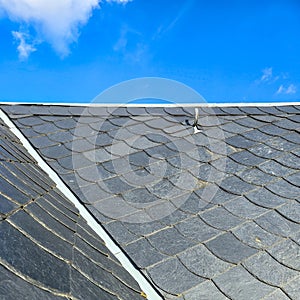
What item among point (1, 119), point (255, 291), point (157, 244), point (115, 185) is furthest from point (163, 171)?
point (1, 119)

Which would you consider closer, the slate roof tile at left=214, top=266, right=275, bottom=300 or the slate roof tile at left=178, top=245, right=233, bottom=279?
the slate roof tile at left=214, top=266, right=275, bottom=300

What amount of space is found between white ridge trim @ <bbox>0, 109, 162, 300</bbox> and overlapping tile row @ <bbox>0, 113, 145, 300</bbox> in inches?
3.1

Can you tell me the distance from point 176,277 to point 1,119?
3.64 meters

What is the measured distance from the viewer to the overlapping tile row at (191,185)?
3.13 metres

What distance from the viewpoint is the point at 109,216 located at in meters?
3.88

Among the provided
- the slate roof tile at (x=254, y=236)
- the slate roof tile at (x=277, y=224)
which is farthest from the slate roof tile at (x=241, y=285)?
the slate roof tile at (x=277, y=224)

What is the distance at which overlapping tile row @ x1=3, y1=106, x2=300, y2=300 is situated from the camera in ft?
10.3

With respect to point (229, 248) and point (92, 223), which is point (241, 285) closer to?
point (229, 248)

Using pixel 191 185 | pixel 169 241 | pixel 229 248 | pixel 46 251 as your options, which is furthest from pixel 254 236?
pixel 46 251

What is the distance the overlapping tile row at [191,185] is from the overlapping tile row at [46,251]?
45cm

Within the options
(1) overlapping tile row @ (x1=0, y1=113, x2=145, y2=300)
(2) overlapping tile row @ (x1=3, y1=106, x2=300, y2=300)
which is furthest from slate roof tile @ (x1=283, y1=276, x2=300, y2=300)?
(1) overlapping tile row @ (x1=0, y1=113, x2=145, y2=300)

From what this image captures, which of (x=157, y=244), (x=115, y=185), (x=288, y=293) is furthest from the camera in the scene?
(x=115, y=185)

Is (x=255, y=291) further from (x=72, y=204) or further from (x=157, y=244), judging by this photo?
(x=72, y=204)

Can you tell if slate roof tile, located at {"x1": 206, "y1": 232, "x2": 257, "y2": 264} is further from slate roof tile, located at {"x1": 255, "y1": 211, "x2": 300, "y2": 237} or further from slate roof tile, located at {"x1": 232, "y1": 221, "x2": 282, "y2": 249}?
slate roof tile, located at {"x1": 255, "y1": 211, "x2": 300, "y2": 237}
